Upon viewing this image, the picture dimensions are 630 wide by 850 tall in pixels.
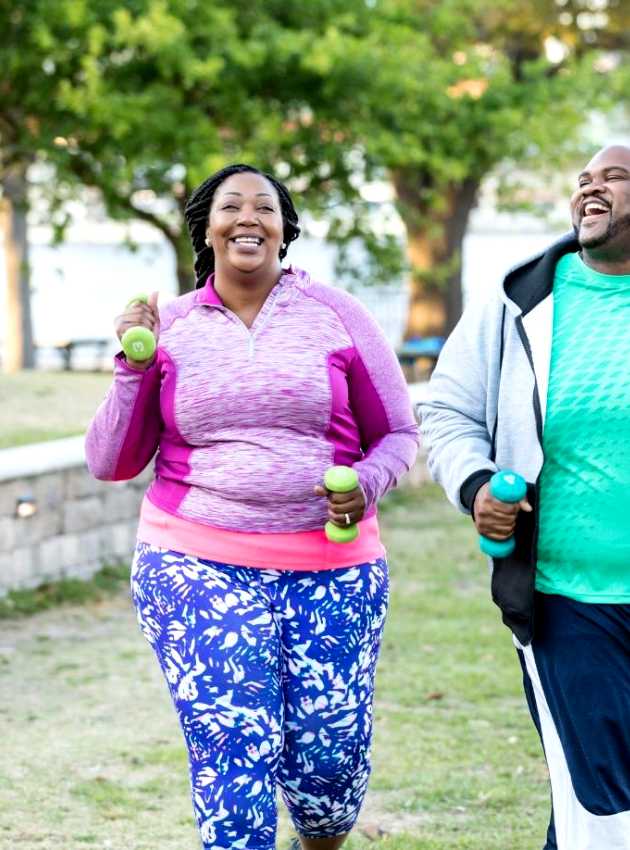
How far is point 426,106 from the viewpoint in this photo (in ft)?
56.9

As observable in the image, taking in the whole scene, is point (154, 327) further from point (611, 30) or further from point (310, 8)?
point (611, 30)

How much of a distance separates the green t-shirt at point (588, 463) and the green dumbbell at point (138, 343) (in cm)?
98

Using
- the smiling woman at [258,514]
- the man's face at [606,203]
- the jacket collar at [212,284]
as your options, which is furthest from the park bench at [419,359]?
the man's face at [606,203]

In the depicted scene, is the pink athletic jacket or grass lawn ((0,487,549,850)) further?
grass lawn ((0,487,549,850))

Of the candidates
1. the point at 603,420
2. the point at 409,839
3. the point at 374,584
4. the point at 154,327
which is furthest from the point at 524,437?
the point at 409,839

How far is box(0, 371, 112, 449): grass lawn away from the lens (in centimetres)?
1190

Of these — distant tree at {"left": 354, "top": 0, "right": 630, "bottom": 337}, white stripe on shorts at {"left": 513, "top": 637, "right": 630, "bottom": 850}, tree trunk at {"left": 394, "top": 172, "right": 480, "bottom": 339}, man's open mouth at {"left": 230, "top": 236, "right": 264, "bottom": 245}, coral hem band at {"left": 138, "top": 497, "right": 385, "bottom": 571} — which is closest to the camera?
white stripe on shorts at {"left": 513, "top": 637, "right": 630, "bottom": 850}

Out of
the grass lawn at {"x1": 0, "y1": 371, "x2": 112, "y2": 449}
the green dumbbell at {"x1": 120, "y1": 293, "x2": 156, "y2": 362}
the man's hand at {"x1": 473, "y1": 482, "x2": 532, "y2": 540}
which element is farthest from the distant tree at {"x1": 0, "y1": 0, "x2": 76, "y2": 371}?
the man's hand at {"x1": 473, "y1": 482, "x2": 532, "y2": 540}

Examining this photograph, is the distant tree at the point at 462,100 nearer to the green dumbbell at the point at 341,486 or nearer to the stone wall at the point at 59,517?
the stone wall at the point at 59,517

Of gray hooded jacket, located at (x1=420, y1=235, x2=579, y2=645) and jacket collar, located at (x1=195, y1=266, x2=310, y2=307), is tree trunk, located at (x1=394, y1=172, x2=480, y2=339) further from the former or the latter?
gray hooded jacket, located at (x1=420, y1=235, x2=579, y2=645)

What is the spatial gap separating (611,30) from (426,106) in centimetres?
963

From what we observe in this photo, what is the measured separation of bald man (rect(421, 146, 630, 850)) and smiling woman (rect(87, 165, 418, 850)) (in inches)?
18.3

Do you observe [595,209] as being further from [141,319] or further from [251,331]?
[141,319]

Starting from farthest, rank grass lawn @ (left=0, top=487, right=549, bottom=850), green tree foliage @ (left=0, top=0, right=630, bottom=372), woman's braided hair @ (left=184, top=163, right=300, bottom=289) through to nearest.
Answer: green tree foliage @ (left=0, top=0, right=630, bottom=372)
grass lawn @ (left=0, top=487, right=549, bottom=850)
woman's braided hair @ (left=184, top=163, right=300, bottom=289)
